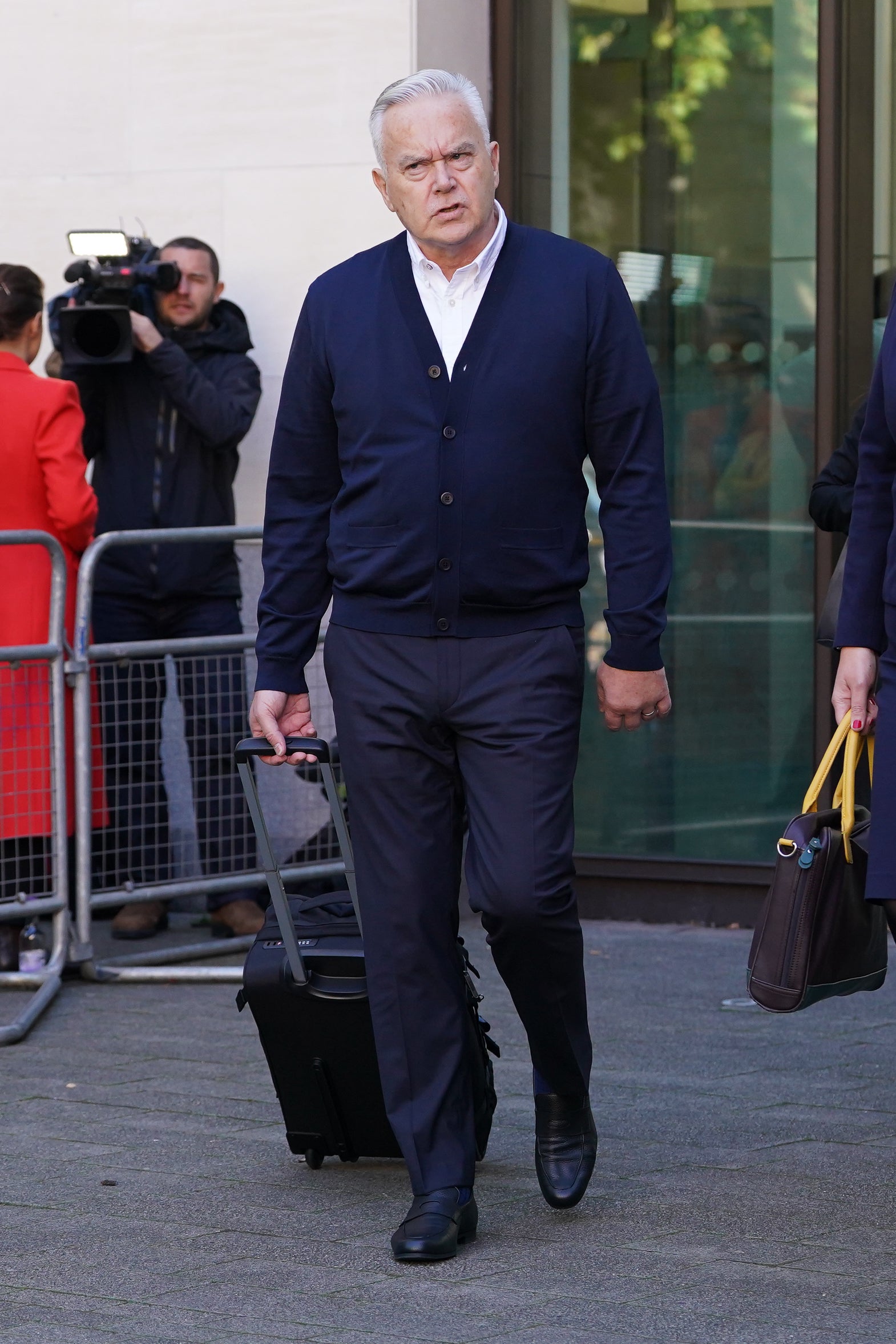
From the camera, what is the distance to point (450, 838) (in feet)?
13.9

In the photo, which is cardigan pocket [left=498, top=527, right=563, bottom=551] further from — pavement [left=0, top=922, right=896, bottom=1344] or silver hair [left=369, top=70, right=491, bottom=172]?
pavement [left=0, top=922, right=896, bottom=1344]

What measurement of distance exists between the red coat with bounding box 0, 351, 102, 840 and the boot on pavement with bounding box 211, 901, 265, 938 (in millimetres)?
754

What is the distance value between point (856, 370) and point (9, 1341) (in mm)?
4857

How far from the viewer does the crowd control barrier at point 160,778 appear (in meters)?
6.85

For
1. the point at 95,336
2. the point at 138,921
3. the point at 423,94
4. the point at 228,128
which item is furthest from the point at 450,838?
the point at 228,128

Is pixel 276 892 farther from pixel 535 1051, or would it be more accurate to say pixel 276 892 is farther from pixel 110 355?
pixel 110 355

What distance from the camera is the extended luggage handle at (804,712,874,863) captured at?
13.4ft

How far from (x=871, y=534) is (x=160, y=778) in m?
3.59

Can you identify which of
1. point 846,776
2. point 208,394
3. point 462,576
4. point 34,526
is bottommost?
point 846,776

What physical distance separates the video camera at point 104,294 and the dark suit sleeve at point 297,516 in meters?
3.12

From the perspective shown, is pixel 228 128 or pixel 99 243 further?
pixel 228 128

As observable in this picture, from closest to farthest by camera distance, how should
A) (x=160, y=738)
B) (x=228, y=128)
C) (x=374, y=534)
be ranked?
(x=374, y=534)
(x=160, y=738)
(x=228, y=128)

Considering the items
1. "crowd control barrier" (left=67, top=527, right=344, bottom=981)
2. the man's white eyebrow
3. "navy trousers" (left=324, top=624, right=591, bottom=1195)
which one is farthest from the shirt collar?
"crowd control barrier" (left=67, top=527, right=344, bottom=981)

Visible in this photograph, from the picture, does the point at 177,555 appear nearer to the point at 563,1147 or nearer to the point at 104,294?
the point at 104,294
